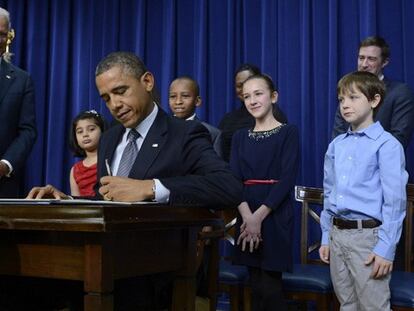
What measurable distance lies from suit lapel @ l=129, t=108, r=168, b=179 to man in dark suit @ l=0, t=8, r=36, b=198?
4.28 feet

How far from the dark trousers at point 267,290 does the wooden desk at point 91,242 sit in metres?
1.43

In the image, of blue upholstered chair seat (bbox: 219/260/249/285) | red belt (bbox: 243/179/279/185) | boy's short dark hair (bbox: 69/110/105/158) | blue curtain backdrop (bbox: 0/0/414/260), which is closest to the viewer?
red belt (bbox: 243/179/279/185)

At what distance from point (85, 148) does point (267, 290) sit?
1.40 m

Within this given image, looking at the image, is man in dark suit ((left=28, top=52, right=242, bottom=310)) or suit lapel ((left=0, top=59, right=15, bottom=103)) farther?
suit lapel ((left=0, top=59, right=15, bottom=103))

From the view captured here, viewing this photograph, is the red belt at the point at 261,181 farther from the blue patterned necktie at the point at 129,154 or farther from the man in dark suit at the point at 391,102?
the blue patterned necktie at the point at 129,154

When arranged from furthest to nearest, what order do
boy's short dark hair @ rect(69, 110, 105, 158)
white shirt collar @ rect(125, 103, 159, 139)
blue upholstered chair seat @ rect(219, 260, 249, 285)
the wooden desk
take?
boy's short dark hair @ rect(69, 110, 105, 158) < blue upholstered chair seat @ rect(219, 260, 249, 285) < white shirt collar @ rect(125, 103, 159, 139) < the wooden desk

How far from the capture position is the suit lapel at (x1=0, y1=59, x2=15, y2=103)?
311 cm

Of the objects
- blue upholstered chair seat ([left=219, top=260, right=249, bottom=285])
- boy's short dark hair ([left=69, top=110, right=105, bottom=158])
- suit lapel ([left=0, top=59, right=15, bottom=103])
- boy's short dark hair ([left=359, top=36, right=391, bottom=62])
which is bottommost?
blue upholstered chair seat ([left=219, top=260, right=249, bottom=285])

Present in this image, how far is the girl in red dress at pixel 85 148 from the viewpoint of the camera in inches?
136

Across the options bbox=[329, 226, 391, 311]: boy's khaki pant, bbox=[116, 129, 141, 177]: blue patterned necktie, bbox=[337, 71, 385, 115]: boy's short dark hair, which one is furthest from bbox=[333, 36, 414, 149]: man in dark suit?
bbox=[116, 129, 141, 177]: blue patterned necktie

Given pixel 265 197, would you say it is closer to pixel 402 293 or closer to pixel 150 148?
pixel 402 293

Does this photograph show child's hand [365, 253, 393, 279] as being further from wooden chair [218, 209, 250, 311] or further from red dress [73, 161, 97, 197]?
red dress [73, 161, 97, 197]

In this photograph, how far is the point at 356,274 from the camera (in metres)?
2.38

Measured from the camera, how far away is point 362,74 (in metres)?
2.55
